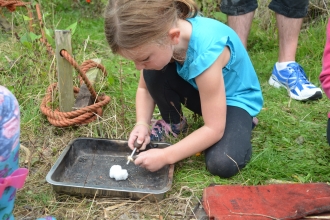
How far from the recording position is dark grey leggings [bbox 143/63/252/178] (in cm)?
193

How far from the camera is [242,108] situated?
6.86 feet

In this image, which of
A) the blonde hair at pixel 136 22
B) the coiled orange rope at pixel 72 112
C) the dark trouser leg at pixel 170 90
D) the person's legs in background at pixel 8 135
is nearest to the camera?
the person's legs in background at pixel 8 135

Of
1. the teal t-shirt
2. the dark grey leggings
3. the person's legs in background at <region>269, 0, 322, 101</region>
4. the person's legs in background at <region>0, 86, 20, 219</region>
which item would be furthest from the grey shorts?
the person's legs in background at <region>0, 86, 20, 219</region>

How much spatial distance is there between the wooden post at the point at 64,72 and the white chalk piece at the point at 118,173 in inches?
24.8

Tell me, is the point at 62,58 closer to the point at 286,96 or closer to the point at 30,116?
the point at 30,116

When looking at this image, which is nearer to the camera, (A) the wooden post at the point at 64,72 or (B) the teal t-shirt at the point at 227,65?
(B) the teal t-shirt at the point at 227,65

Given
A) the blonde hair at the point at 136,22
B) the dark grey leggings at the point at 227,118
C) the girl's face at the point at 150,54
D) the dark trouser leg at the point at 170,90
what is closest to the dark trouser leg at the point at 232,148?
the dark grey leggings at the point at 227,118

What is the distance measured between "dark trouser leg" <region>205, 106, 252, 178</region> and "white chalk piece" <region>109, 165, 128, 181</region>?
1.32ft

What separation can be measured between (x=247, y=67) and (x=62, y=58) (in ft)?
3.29

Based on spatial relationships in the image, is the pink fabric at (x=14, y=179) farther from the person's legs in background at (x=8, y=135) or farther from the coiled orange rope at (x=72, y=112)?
the coiled orange rope at (x=72, y=112)

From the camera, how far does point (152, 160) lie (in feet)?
5.95

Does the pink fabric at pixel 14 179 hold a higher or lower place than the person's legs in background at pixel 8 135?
lower

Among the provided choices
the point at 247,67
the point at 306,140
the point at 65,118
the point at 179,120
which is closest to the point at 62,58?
the point at 65,118

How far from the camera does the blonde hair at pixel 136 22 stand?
5.24 ft
